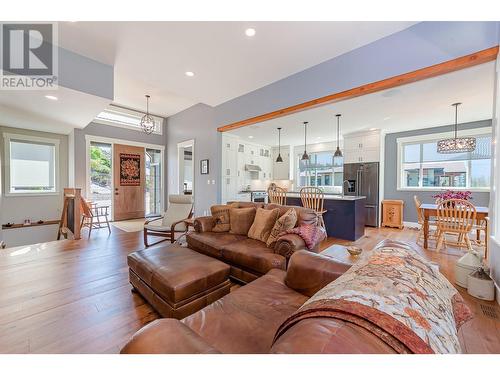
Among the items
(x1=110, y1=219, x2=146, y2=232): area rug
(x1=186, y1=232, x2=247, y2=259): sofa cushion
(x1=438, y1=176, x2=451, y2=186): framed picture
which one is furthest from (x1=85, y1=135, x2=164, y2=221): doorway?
(x1=438, y1=176, x2=451, y2=186): framed picture

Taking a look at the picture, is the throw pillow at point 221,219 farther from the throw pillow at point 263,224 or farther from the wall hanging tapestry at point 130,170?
the wall hanging tapestry at point 130,170

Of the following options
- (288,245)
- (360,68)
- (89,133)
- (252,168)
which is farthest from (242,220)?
(89,133)

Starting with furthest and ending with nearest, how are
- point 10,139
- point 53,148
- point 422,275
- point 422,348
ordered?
point 53,148, point 10,139, point 422,275, point 422,348

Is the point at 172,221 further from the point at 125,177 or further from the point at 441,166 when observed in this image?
the point at 441,166

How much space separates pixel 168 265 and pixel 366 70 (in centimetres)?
329

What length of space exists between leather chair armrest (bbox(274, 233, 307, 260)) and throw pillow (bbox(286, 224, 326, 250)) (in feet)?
0.16

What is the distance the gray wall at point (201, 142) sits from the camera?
202 inches

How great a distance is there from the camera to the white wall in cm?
499

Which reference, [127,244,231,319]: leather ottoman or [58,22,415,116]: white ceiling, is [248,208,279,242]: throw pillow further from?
[58,22,415,116]: white ceiling

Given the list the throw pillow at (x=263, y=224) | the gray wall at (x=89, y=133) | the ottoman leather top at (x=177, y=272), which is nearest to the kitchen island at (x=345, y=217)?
the throw pillow at (x=263, y=224)

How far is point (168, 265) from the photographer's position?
6.18 ft

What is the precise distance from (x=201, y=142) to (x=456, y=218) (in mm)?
5358
